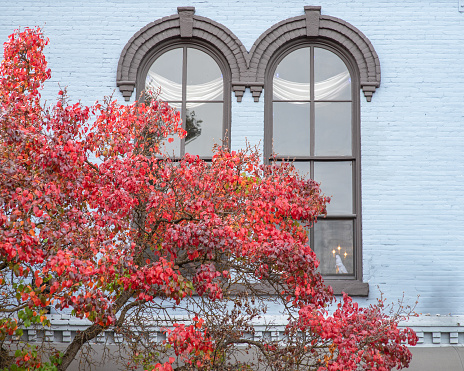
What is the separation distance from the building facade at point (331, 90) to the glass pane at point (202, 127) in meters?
0.02

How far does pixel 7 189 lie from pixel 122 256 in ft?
3.89

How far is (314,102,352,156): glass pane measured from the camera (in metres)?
9.63

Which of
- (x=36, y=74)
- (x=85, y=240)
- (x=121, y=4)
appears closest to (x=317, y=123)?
(x=121, y=4)

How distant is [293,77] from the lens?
988 centimetres

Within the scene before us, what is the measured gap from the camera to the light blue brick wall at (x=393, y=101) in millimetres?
9086

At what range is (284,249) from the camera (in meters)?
5.98

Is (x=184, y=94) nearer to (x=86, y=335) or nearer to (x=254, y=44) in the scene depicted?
(x=254, y=44)

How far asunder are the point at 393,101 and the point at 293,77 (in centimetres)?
165

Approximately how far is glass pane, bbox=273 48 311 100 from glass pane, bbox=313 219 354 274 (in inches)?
83.1

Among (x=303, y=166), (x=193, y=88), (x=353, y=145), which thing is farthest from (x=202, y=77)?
(x=353, y=145)

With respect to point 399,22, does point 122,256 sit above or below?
below

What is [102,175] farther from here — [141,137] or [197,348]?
[197,348]

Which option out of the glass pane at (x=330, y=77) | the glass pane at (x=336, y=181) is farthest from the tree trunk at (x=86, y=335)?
the glass pane at (x=330, y=77)

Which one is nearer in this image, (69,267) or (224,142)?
(69,267)
